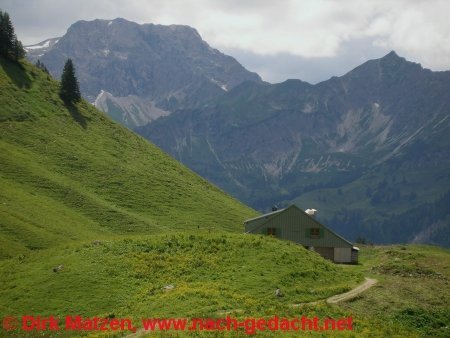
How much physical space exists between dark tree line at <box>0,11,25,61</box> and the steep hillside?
3.15 m

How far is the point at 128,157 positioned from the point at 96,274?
251ft

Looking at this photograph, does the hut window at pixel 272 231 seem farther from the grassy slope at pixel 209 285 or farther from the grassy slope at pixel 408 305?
the grassy slope at pixel 408 305

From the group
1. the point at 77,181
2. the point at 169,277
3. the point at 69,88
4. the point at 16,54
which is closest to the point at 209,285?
the point at 169,277

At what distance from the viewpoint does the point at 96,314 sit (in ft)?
126

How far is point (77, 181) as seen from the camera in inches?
3812

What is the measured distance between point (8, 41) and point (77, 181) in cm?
5357

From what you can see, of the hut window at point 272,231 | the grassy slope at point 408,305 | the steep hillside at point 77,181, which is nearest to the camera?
the grassy slope at point 408,305

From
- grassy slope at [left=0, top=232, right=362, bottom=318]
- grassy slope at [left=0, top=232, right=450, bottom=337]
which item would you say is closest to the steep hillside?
grassy slope at [left=0, top=232, right=362, bottom=318]

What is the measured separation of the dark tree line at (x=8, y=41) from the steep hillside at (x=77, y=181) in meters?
3.15

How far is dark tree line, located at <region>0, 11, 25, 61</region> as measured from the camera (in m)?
129

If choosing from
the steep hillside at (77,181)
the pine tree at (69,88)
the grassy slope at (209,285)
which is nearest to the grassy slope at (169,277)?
the grassy slope at (209,285)

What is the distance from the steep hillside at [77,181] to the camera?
73.0 metres

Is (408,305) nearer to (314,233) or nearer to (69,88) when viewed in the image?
(314,233)

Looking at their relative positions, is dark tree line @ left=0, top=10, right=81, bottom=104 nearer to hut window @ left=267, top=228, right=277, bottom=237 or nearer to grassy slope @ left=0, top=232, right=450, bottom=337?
hut window @ left=267, top=228, right=277, bottom=237
